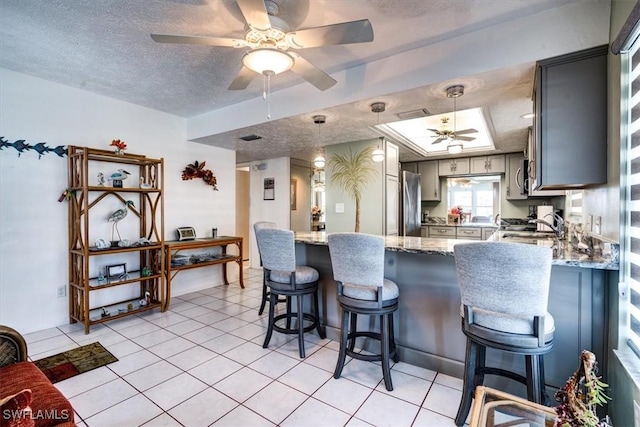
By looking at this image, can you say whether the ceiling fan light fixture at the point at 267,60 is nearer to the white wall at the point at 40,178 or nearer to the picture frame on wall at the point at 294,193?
the white wall at the point at 40,178

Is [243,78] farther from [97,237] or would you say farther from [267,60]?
[97,237]

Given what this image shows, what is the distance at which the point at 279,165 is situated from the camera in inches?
232

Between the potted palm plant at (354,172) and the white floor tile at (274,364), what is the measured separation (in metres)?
2.36

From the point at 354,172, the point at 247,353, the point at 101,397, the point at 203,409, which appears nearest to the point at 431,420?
the point at 203,409

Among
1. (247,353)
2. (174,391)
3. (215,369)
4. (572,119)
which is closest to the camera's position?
(572,119)

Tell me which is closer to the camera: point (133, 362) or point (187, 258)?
point (133, 362)

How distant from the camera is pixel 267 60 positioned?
6.19 feet

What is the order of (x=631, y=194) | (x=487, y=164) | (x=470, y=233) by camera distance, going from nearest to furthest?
(x=631, y=194) < (x=487, y=164) < (x=470, y=233)

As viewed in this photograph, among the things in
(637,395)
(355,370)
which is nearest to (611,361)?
(637,395)

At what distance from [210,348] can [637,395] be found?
Answer: 110 inches

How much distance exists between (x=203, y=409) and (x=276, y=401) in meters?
0.46

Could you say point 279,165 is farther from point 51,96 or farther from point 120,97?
point 51,96

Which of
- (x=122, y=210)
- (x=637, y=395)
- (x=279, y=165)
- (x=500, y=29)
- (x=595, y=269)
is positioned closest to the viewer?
(x=637, y=395)

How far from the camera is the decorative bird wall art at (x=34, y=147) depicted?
116 inches
